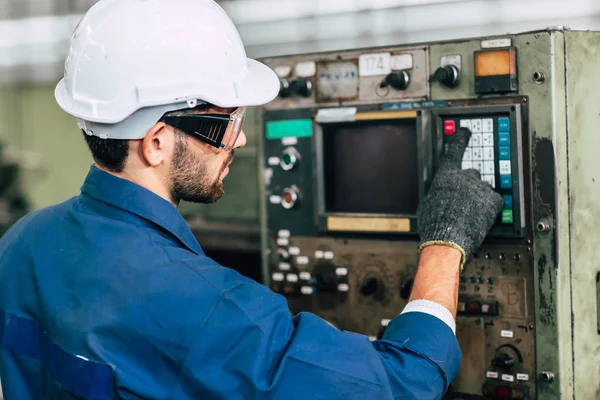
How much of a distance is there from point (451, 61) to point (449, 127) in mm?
150

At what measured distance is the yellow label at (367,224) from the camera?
171cm

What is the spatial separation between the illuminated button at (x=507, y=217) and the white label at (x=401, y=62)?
41 cm

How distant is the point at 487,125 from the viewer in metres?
1.57

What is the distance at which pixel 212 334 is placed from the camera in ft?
3.52

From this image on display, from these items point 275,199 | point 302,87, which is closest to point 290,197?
point 275,199

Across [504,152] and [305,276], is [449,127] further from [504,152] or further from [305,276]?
[305,276]

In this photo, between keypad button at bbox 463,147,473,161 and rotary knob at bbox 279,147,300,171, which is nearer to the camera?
keypad button at bbox 463,147,473,161

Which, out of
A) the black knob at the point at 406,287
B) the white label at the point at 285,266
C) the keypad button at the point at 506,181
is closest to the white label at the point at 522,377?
the black knob at the point at 406,287

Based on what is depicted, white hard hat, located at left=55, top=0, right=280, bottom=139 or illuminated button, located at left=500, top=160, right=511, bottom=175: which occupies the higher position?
white hard hat, located at left=55, top=0, right=280, bottom=139

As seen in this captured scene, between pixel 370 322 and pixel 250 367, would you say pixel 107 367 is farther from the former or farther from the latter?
pixel 370 322

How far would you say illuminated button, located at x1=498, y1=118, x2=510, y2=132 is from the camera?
154 cm

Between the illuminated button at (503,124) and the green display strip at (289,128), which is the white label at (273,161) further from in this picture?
the illuminated button at (503,124)

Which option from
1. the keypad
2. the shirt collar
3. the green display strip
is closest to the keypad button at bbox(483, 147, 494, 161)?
the keypad

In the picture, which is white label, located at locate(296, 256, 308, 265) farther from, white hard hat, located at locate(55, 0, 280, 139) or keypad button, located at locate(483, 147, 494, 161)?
white hard hat, located at locate(55, 0, 280, 139)
